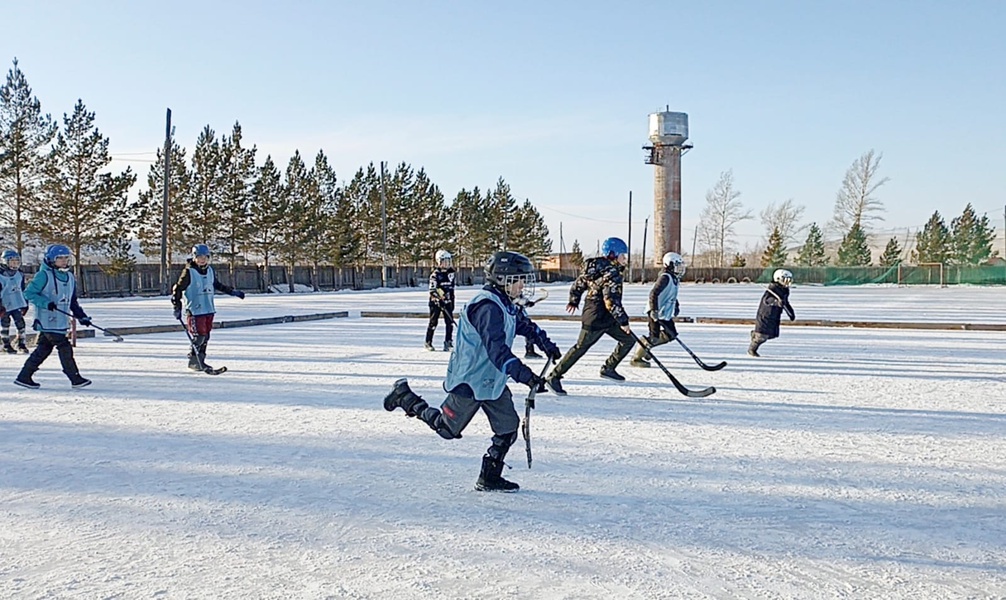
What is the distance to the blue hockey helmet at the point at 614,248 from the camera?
9547mm

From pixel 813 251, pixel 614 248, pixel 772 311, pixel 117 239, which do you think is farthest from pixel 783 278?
pixel 813 251

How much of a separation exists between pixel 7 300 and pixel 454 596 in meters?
12.8

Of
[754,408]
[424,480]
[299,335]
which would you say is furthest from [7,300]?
[754,408]

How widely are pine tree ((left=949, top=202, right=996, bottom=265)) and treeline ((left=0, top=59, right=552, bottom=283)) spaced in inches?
1691

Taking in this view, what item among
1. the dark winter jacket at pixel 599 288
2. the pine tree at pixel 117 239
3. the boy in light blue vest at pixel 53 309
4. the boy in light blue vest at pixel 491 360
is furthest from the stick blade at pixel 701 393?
the pine tree at pixel 117 239

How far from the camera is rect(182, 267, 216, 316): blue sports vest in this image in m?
10.5

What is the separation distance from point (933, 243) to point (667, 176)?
34006 mm

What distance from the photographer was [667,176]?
211ft

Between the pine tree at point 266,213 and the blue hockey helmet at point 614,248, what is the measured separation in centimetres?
4595

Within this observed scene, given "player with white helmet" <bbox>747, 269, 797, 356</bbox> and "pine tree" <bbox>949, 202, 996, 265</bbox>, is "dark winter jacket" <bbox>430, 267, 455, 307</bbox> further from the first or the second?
"pine tree" <bbox>949, 202, 996, 265</bbox>

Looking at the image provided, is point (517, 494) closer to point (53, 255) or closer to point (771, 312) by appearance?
point (53, 255)

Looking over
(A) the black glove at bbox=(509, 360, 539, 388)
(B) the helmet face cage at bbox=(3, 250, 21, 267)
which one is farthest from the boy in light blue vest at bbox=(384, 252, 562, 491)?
(B) the helmet face cage at bbox=(3, 250, 21, 267)

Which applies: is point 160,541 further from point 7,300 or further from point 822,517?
point 7,300

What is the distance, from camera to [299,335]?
55.1ft
